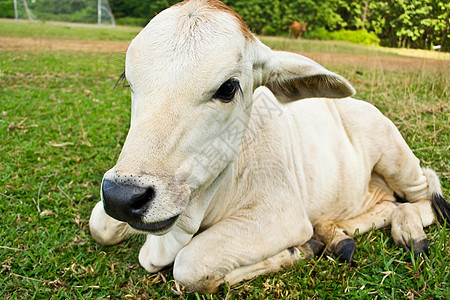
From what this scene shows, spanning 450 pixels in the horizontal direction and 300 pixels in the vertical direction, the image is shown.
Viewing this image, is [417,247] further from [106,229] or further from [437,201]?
[106,229]

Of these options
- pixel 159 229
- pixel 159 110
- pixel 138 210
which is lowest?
pixel 159 229

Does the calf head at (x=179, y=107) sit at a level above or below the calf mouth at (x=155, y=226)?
above

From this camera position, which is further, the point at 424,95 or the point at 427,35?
the point at 427,35

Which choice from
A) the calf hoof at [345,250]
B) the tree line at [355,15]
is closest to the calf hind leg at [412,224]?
the calf hoof at [345,250]

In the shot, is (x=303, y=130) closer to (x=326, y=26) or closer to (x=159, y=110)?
(x=159, y=110)

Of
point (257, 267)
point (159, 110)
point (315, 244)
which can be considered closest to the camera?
point (159, 110)

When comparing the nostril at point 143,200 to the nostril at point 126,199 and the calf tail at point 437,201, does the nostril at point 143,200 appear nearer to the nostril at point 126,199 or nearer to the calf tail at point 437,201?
the nostril at point 126,199

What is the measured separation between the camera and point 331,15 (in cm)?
2198

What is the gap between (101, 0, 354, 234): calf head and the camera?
5.47 feet

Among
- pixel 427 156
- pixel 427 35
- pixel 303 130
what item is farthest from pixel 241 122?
pixel 427 35

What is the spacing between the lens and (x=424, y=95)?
602 centimetres

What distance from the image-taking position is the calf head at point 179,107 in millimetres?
1666

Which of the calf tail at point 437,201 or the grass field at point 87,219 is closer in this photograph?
the grass field at point 87,219

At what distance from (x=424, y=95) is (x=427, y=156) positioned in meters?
2.35
